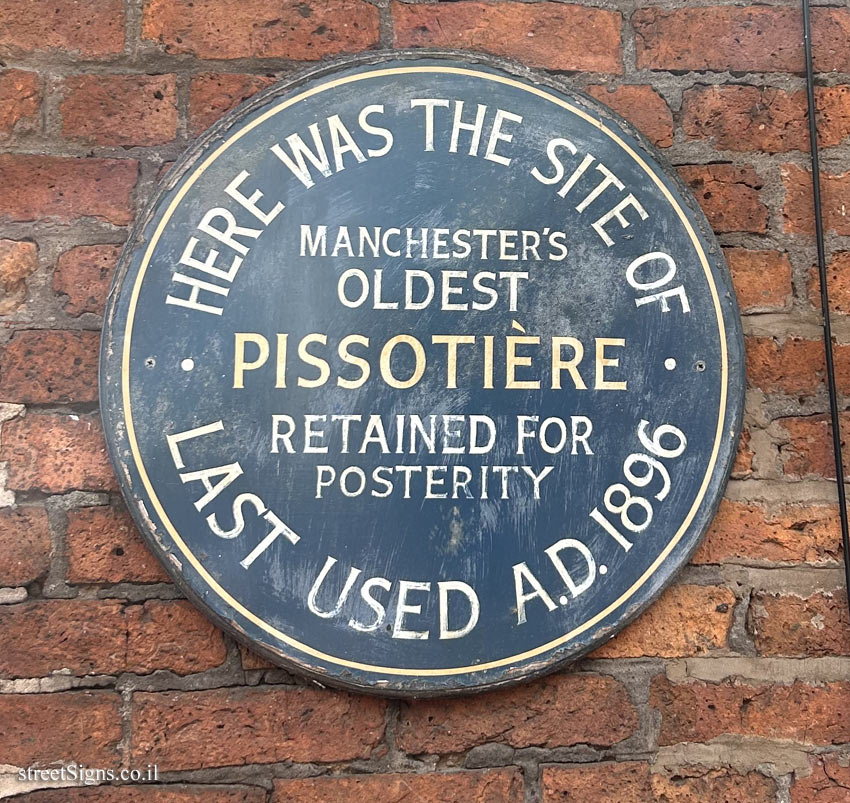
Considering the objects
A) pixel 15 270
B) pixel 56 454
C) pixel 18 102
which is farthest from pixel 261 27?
pixel 56 454

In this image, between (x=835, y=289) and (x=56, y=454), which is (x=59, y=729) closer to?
(x=56, y=454)

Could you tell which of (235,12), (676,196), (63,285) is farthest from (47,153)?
(676,196)

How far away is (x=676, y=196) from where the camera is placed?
3.42 ft

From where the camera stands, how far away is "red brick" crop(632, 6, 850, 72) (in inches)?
43.2

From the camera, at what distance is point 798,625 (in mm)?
1041

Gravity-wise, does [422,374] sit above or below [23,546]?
above

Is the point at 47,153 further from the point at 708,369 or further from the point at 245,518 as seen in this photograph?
the point at 708,369

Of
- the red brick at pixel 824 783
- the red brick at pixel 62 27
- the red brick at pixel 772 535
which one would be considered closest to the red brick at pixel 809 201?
the red brick at pixel 772 535

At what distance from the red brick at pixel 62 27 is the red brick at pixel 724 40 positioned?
731 millimetres

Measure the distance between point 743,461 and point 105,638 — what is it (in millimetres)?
877

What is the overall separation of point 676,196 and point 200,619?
0.84 metres

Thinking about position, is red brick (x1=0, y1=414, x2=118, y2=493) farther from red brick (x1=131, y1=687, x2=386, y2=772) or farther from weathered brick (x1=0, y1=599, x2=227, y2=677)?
red brick (x1=131, y1=687, x2=386, y2=772)

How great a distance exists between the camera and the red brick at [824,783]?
1.02 metres

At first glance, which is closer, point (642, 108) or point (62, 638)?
point (62, 638)
